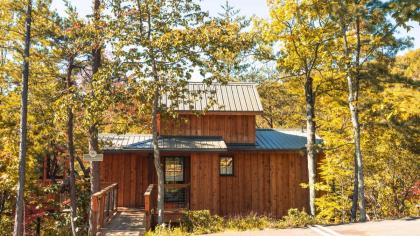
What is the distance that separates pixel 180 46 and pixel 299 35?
17.3 feet

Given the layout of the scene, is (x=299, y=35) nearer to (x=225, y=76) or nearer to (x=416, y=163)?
(x=225, y=76)

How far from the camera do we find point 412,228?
9.98 metres

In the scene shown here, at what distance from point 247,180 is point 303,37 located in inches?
287

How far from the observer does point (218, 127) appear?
17.8m

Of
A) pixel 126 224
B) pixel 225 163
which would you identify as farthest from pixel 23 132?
pixel 225 163

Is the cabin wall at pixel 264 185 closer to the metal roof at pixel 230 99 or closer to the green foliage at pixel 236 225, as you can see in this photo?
the metal roof at pixel 230 99

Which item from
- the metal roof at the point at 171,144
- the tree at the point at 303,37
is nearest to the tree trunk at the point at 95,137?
the metal roof at the point at 171,144

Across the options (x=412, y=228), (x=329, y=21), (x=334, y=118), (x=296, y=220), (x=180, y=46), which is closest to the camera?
(x=412, y=228)

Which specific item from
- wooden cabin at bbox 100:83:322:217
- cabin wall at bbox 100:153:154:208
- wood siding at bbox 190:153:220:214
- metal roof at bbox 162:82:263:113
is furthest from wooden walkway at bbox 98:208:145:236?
metal roof at bbox 162:82:263:113

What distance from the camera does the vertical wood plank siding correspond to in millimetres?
16984

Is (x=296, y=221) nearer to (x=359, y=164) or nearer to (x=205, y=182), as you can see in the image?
(x=359, y=164)

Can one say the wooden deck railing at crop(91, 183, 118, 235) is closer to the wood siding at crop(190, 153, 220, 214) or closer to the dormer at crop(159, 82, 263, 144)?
the wood siding at crop(190, 153, 220, 214)

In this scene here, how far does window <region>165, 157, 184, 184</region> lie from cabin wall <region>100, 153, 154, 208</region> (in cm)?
81

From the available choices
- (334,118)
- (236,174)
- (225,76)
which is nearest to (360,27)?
(334,118)
